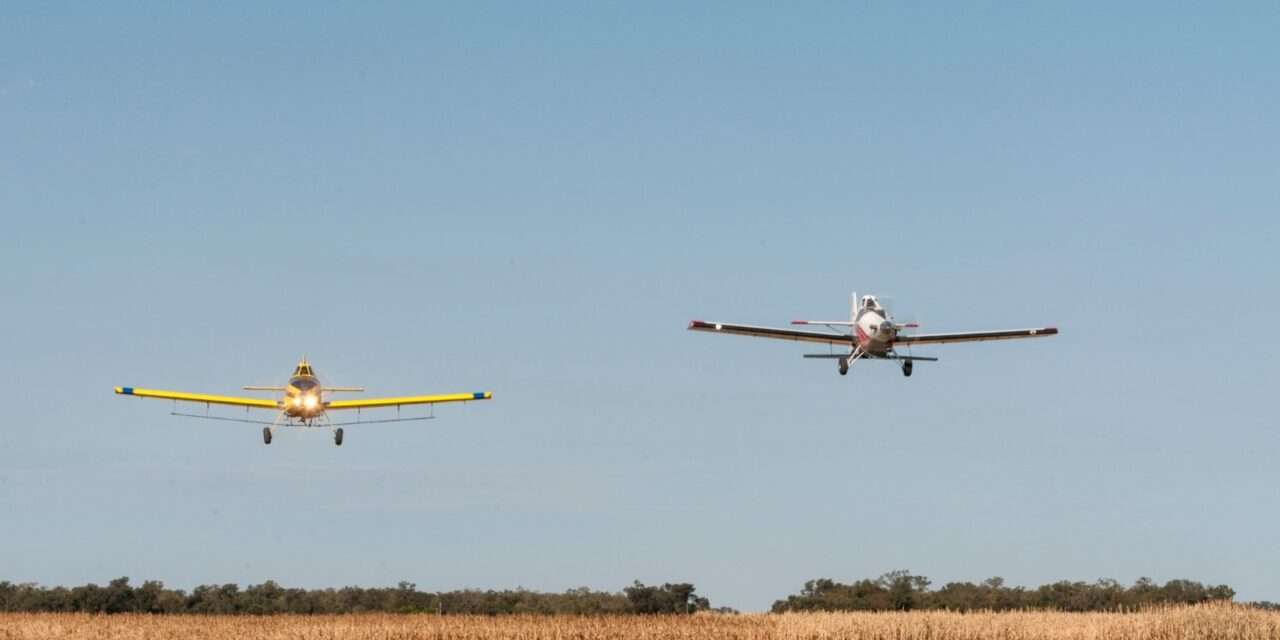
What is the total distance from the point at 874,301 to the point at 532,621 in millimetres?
20526

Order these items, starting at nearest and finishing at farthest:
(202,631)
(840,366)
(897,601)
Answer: (202,631) < (840,366) < (897,601)

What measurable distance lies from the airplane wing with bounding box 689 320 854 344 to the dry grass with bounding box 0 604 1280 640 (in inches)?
531

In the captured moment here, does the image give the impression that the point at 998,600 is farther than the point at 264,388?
Yes

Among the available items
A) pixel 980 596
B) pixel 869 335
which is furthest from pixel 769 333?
pixel 980 596

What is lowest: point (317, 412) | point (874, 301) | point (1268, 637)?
point (1268, 637)

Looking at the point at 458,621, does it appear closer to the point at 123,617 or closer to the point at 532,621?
the point at 532,621

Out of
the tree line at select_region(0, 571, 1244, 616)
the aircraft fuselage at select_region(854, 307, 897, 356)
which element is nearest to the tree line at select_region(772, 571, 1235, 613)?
the tree line at select_region(0, 571, 1244, 616)

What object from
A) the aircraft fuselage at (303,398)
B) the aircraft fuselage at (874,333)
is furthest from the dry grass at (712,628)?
the aircraft fuselage at (874,333)

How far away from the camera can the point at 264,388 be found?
245 feet

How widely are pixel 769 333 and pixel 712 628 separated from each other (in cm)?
1627

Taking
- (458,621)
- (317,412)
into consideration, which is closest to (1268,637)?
(458,621)

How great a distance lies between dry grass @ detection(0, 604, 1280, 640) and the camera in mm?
62469

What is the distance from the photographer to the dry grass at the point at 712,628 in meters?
62.5

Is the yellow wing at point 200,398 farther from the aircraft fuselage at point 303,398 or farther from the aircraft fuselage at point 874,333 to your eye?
the aircraft fuselage at point 874,333
